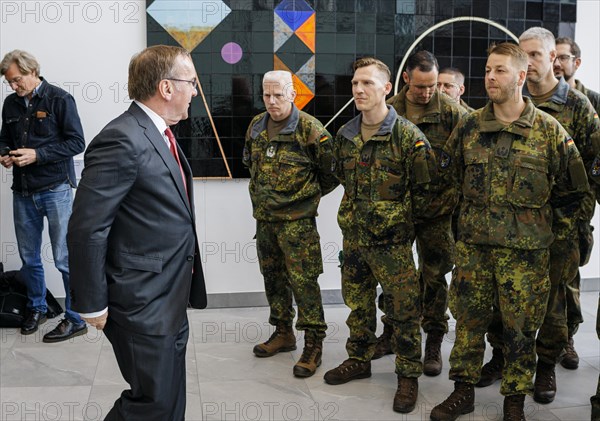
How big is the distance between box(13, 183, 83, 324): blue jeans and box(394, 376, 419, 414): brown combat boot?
2.16m

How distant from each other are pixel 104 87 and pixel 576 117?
309 centimetres

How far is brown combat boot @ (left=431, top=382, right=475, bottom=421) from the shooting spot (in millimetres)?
3475

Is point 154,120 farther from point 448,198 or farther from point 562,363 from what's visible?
point 562,363

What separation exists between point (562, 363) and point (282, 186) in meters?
1.87

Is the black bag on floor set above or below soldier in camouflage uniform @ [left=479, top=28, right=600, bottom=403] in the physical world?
below

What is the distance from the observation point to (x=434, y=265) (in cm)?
418

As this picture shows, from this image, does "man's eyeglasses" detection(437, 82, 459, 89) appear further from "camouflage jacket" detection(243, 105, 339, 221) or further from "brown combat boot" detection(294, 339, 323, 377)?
"brown combat boot" detection(294, 339, 323, 377)

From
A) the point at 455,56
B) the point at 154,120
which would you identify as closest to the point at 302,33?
the point at 455,56

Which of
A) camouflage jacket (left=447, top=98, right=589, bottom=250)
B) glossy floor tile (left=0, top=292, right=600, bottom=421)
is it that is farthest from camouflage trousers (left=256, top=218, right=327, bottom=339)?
camouflage jacket (left=447, top=98, right=589, bottom=250)

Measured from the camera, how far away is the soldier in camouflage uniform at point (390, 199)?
3.64 meters

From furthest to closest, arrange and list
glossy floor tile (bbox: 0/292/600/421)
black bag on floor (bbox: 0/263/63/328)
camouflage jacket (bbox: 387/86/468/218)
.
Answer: black bag on floor (bbox: 0/263/63/328) → camouflage jacket (bbox: 387/86/468/218) → glossy floor tile (bbox: 0/292/600/421)

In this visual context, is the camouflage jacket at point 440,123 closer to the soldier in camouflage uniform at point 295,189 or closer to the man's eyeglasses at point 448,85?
the man's eyeglasses at point 448,85

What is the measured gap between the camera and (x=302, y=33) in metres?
5.21

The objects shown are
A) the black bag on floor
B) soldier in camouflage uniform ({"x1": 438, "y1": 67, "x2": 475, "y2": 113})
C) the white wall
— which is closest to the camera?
soldier in camouflage uniform ({"x1": 438, "y1": 67, "x2": 475, "y2": 113})
